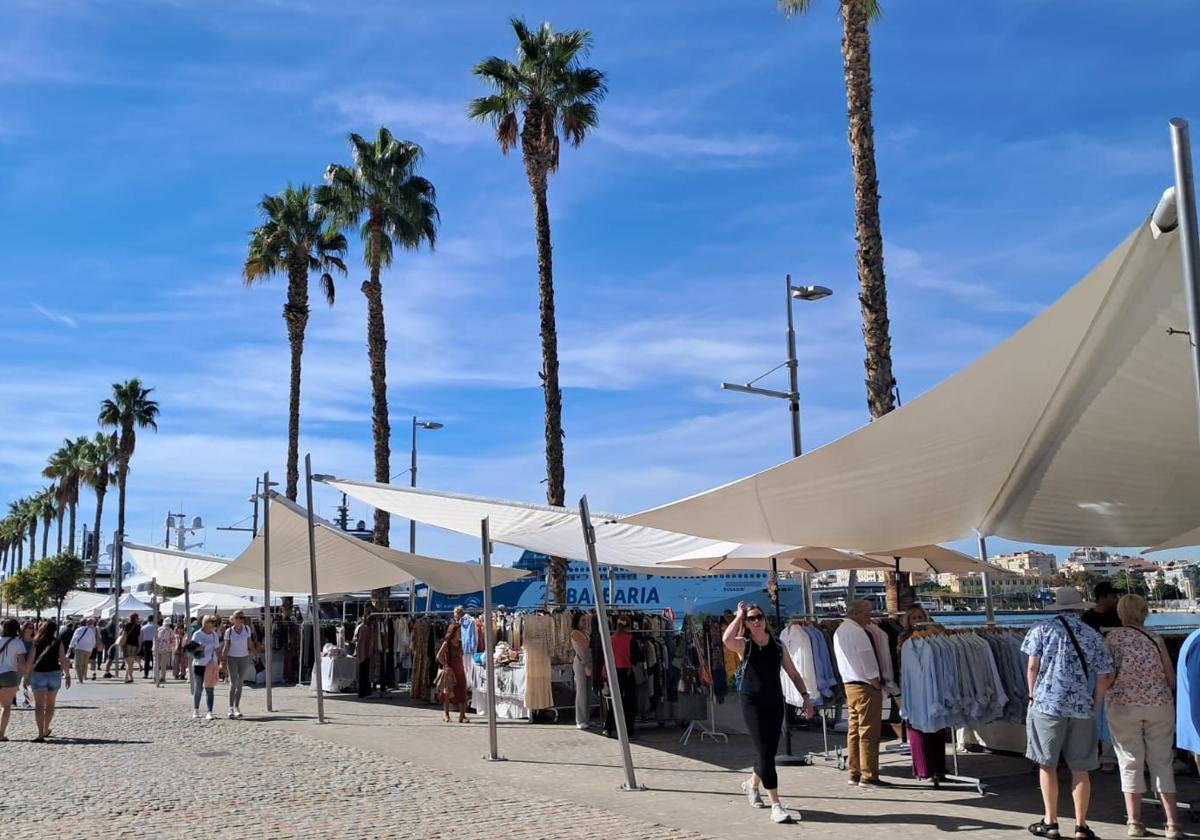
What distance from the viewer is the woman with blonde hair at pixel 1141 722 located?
270 inches

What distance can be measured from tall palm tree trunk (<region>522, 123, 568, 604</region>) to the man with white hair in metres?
10.8

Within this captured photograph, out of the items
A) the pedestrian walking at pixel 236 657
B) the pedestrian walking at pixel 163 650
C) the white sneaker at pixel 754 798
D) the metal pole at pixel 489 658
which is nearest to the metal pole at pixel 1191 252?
the white sneaker at pixel 754 798

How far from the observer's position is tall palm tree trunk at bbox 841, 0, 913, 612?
515 inches

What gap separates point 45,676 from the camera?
14.1m

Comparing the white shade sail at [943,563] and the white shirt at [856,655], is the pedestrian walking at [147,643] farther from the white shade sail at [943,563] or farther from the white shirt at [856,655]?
the white shirt at [856,655]

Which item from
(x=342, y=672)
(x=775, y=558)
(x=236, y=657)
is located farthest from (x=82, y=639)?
(x=775, y=558)

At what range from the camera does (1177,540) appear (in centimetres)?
1152

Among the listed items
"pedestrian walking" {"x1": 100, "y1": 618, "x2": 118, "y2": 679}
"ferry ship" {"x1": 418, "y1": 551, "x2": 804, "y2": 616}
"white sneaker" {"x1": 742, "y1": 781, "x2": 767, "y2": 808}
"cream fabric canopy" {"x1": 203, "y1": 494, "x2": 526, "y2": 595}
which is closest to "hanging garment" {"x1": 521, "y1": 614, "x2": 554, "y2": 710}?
"cream fabric canopy" {"x1": 203, "y1": 494, "x2": 526, "y2": 595}

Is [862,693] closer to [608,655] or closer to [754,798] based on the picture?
[754,798]

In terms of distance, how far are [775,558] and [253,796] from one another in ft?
22.4

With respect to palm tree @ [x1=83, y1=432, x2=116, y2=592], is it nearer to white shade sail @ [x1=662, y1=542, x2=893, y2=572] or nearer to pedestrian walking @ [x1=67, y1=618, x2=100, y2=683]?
pedestrian walking @ [x1=67, y1=618, x2=100, y2=683]

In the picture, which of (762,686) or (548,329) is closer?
(762,686)

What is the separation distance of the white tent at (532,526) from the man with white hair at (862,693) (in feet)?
12.9

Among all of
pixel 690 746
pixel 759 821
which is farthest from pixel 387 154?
pixel 759 821
